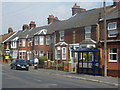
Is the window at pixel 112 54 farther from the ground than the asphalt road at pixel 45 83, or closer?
farther from the ground

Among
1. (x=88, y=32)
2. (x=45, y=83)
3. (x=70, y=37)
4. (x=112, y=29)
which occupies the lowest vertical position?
(x=45, y=83)

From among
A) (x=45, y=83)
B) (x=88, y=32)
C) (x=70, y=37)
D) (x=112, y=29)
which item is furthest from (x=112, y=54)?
(x=70, y=37)

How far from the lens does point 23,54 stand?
2034 inches

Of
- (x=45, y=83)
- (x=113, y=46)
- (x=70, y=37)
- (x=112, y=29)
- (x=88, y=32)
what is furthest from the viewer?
(x=70, y=37)

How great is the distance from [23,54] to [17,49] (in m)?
3.27

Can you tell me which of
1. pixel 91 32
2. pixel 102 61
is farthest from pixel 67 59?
pixel 102 61

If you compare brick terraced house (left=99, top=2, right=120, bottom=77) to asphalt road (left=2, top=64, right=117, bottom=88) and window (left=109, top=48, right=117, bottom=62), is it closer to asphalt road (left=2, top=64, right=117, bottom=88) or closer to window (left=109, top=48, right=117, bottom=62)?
window (left=109, top=48, right=117, bottom=62)

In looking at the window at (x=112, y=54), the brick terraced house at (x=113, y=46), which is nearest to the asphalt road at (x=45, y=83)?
the brick terraced house at (x=113, y=46)

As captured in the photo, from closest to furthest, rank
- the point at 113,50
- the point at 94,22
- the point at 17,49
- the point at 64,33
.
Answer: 1. the point at 113,50
2. the point at 94,22
3. the point at 64,33
4. the point at 17,49

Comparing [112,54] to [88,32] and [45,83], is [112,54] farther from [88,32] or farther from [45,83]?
[88,32]

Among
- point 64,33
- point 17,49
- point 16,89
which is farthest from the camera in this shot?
point 17,49

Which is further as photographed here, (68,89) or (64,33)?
(64,33)

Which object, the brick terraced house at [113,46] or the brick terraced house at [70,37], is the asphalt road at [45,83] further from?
the brick terraced house at [70,37]

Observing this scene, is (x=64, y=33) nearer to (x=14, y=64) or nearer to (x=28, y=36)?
(x=14, y=64)
